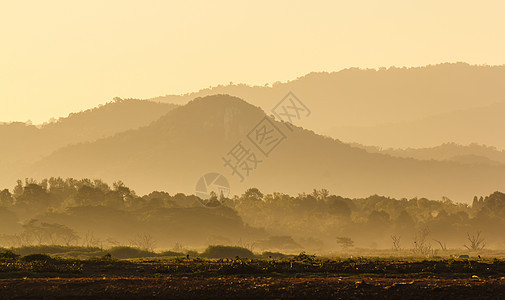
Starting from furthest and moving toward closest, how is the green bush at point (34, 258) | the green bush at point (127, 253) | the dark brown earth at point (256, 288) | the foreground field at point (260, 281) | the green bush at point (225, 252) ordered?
the green bush at point (225, 252) < the green bush at point (127, 253) < the green bush at point (34, 258) < the foreground field at point (260, 281) < the dark brown earth at point (256, 288)

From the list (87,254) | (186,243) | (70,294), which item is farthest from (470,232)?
(70,294)

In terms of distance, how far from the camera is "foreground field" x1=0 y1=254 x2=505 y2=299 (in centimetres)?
3562

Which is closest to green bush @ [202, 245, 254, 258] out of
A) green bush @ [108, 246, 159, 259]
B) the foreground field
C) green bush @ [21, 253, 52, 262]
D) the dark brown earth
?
green bush @ [108, 246, 159, 259]

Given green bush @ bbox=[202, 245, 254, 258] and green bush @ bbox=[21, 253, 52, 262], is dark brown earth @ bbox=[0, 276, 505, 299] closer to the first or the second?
green bush @ bbox=[21, 253, 52, 262]

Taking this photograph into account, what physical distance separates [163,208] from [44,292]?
146 meters

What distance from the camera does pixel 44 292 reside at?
36.8 meters

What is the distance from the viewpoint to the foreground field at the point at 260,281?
35.6 m

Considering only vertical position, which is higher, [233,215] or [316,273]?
[233,215]

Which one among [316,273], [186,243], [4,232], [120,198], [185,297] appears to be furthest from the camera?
[120,198]

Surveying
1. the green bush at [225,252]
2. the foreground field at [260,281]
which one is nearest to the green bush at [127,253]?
the green bush at [225,252]

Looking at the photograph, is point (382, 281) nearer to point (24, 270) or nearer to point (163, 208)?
point (24, 270)

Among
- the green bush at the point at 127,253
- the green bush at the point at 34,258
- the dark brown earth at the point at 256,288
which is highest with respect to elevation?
the green bush at the point at 127,253

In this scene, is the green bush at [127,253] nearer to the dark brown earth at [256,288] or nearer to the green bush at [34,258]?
the green bush at [34,258]

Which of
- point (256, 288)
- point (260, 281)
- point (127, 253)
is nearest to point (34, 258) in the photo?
point (260, 281)
